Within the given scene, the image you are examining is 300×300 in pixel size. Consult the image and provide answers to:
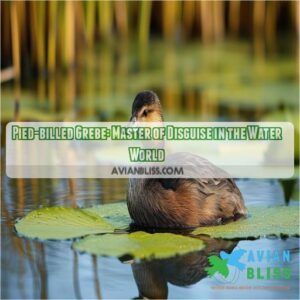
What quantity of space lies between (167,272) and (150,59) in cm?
800

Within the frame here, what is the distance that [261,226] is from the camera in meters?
4.16

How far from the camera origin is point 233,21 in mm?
13164

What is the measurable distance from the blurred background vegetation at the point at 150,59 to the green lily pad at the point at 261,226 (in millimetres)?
1251

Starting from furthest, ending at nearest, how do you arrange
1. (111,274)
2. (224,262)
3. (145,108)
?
(145,108), (224,262), (111,274)

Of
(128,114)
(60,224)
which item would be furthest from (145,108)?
(128,114)

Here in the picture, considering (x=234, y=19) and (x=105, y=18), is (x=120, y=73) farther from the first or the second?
(x=234, y=19)

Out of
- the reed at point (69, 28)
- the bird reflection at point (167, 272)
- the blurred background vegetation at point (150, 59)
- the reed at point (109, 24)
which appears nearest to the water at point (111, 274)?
the bird reflection at point (167, 272)

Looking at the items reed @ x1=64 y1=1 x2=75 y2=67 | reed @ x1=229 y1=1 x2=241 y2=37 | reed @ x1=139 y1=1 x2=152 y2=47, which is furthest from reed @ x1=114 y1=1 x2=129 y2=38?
reed @ x1=64 y1=1 x2=75 y2=67

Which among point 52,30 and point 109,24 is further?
point 109,24

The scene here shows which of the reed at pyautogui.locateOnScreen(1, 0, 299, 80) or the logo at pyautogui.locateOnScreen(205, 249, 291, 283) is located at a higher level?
the reed at pyautogui.locateOnScreen(1, 0, 299, 80)

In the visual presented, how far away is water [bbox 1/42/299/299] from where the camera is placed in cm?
350

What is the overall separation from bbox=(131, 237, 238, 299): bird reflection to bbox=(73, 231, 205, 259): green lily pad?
3 cm

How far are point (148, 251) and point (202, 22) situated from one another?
874cm

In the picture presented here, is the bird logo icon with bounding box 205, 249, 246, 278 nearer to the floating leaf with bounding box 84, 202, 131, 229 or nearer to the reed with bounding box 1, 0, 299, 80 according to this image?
the floating leaf with bounding box 84, 202, 131, 229
